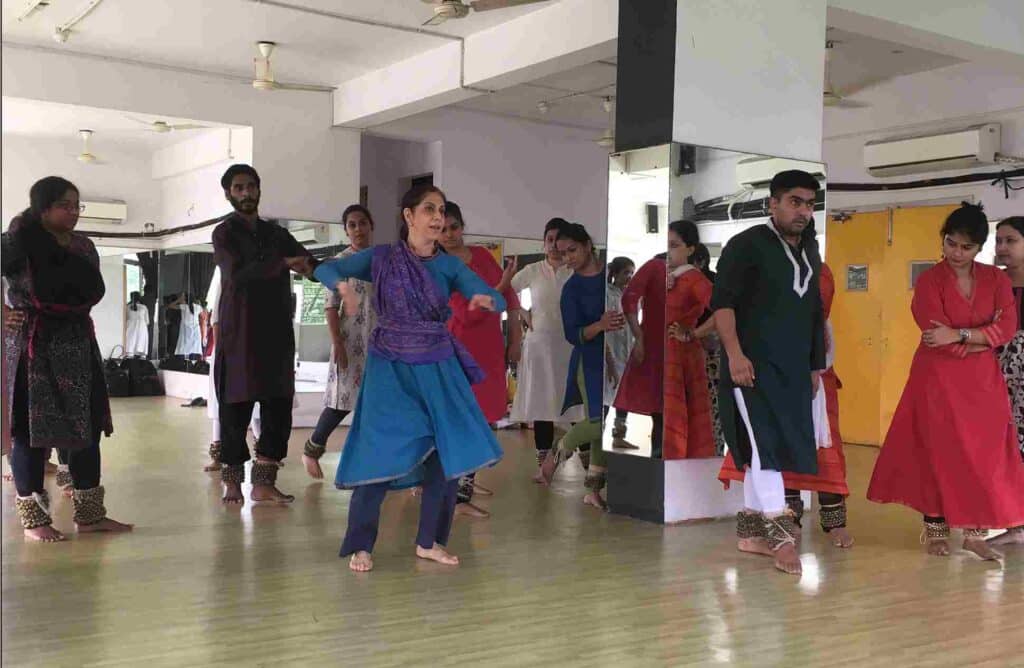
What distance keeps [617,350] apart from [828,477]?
118 centimetres

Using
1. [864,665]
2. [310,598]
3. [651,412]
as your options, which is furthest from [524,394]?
[864,665]

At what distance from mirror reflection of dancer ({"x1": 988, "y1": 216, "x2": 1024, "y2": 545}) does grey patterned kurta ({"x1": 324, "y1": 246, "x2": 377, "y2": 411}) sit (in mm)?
3251

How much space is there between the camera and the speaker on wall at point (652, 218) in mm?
4860

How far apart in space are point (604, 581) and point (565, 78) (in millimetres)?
5596

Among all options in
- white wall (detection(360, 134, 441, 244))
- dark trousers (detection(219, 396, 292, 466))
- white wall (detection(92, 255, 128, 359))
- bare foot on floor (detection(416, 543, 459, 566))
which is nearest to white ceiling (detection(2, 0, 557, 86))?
white wall (detection(360, 134, 441, 244))

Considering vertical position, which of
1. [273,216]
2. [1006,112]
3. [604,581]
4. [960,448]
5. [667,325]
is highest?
[1006,112]

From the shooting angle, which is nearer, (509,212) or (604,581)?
(604,581)

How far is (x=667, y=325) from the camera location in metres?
4.81

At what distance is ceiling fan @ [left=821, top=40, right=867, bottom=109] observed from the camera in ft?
24.0

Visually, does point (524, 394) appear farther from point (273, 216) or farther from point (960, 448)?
point (273, 216)

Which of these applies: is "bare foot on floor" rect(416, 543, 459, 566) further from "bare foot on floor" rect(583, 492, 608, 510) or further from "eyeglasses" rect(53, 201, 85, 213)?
"eyeglasses" rect(53, 201, 85, 213)

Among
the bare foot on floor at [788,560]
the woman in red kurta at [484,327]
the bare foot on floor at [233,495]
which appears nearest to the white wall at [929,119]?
the woman in red kurta at [484,327]

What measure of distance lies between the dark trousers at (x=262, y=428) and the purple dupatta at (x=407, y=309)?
1.56 metres

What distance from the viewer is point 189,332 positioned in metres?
12.4
